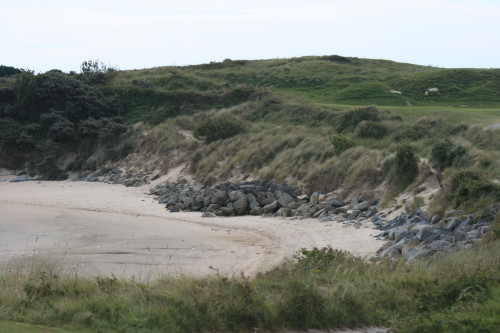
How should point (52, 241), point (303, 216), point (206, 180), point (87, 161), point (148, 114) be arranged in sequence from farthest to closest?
→ point (148, 114) → point (87, 161) → point (206, 180) → point (303, 216) → point (52, 241)

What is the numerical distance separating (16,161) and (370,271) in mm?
33890

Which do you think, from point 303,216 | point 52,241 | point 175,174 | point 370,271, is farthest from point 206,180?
point 370,271

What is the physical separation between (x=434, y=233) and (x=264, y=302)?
683 cm

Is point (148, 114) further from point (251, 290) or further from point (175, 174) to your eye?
point (251, 290)

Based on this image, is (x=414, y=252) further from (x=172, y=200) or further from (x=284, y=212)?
(x=172, y=200)

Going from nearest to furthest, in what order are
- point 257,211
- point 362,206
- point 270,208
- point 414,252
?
1. point 414,252
2. point 362,206
3. point 270,208
4. point 257,211

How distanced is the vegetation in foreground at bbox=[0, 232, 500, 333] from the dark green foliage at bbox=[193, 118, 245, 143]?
2289 centimetres

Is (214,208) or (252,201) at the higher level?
(252,201)

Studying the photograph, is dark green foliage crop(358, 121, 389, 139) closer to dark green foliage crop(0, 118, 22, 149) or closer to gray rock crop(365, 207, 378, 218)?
gray rock crop(365, 207, 378, 218)

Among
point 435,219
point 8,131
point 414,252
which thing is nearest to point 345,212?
point 435,219

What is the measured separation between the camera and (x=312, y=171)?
2302cm

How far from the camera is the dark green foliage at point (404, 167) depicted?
19.0m

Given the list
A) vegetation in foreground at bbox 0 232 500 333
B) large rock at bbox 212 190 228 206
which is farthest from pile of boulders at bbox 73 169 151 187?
vegetation in foreground at bbox 0 232 500 333

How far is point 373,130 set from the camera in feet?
87.8
